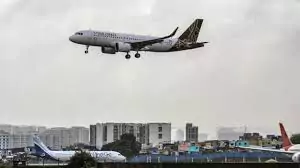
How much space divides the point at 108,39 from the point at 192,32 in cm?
2139

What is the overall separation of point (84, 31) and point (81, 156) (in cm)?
4595

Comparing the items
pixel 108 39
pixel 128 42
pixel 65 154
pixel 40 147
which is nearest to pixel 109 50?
pixel 108 39

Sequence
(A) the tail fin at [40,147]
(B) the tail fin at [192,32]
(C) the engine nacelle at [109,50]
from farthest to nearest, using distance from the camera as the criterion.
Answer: (A) the tail fin at [40,147] → (B) the tail fin at [192,32] → (C) the engine nacelle at [109,50]

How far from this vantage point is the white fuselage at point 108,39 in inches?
4195

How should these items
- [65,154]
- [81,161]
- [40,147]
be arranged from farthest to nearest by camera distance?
1. [40,147]
2. [65,154]
3. [81,161]

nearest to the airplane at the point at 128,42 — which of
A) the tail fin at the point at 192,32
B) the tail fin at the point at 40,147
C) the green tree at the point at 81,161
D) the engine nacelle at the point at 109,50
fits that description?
the engine nacelle at the point at 109,50

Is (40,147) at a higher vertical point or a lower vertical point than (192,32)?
lower

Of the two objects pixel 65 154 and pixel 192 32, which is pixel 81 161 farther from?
pixel 192 32

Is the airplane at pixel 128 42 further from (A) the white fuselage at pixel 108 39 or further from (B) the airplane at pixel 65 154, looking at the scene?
(B) the airplane at pixel 65 154

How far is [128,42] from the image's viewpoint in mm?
110875

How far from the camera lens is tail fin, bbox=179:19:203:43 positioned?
121 metres

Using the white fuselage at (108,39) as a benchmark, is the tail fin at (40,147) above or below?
below

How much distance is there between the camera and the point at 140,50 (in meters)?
111

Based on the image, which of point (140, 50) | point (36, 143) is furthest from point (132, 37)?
point (36, 143)
